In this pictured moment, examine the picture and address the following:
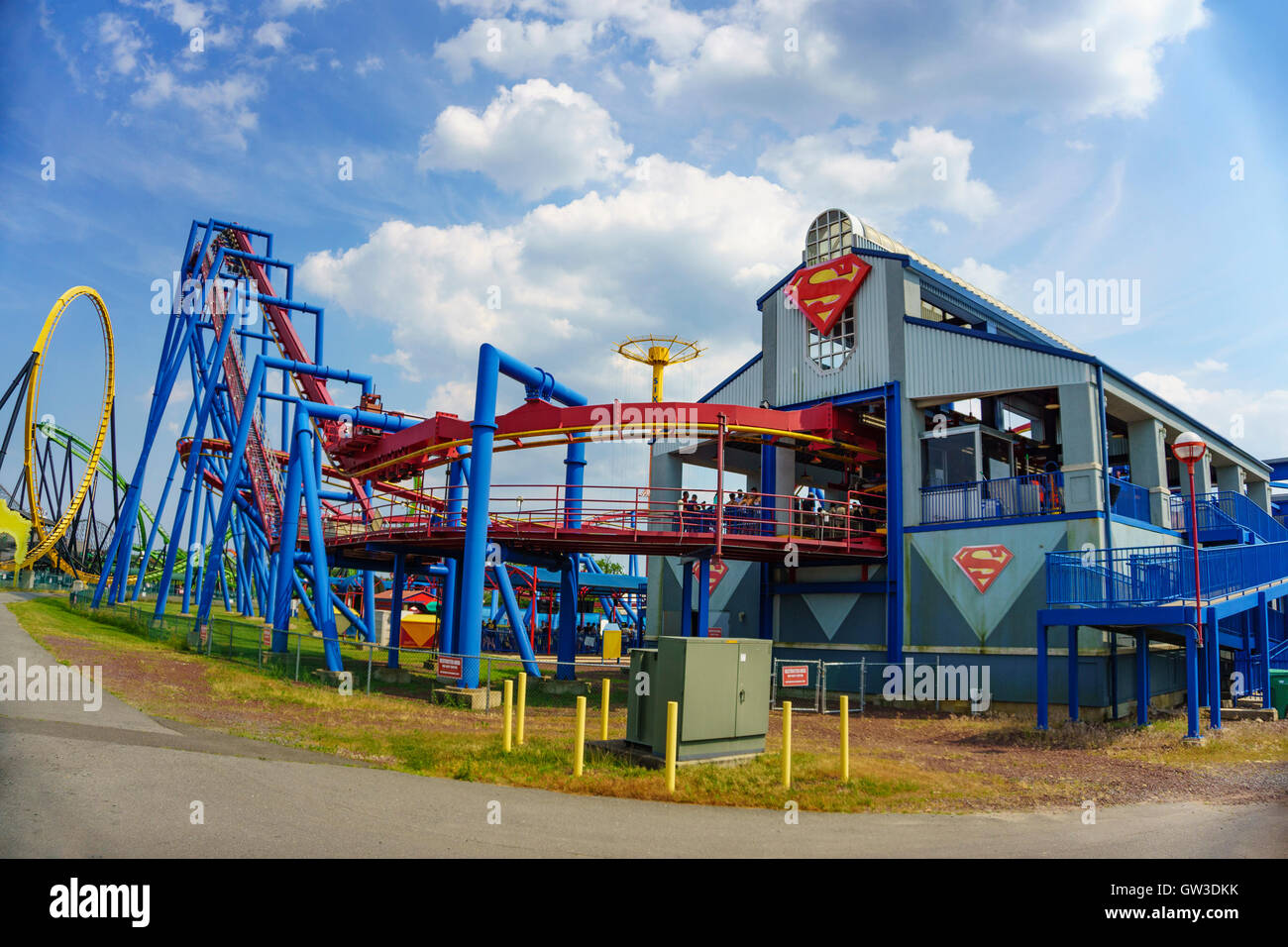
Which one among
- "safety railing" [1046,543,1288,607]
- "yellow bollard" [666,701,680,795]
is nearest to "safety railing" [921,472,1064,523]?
"safety railing" [1046,543,1288,607]

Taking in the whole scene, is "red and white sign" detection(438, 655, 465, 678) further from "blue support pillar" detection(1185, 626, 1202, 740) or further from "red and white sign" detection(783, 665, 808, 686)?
"blue support pillar" detection(1185, 626, 1202, 740)

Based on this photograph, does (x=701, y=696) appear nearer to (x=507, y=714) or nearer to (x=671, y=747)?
(x=671, y=747)

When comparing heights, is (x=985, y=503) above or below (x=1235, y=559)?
above

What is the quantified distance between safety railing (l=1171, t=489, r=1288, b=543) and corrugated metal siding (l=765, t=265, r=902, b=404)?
9.75 m

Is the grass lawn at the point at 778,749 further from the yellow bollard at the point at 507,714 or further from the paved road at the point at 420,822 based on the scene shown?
the paved road at the point at 420,822

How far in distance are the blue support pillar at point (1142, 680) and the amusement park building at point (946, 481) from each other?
51cm

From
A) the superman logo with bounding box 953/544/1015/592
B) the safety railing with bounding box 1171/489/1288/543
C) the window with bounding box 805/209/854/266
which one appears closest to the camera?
the superman logo with bounding box 953/544/1015/592

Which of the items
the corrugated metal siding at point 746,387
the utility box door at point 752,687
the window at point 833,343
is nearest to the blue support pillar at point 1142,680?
the utility box door at point 752,687

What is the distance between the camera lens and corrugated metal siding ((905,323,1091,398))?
22.0 m
